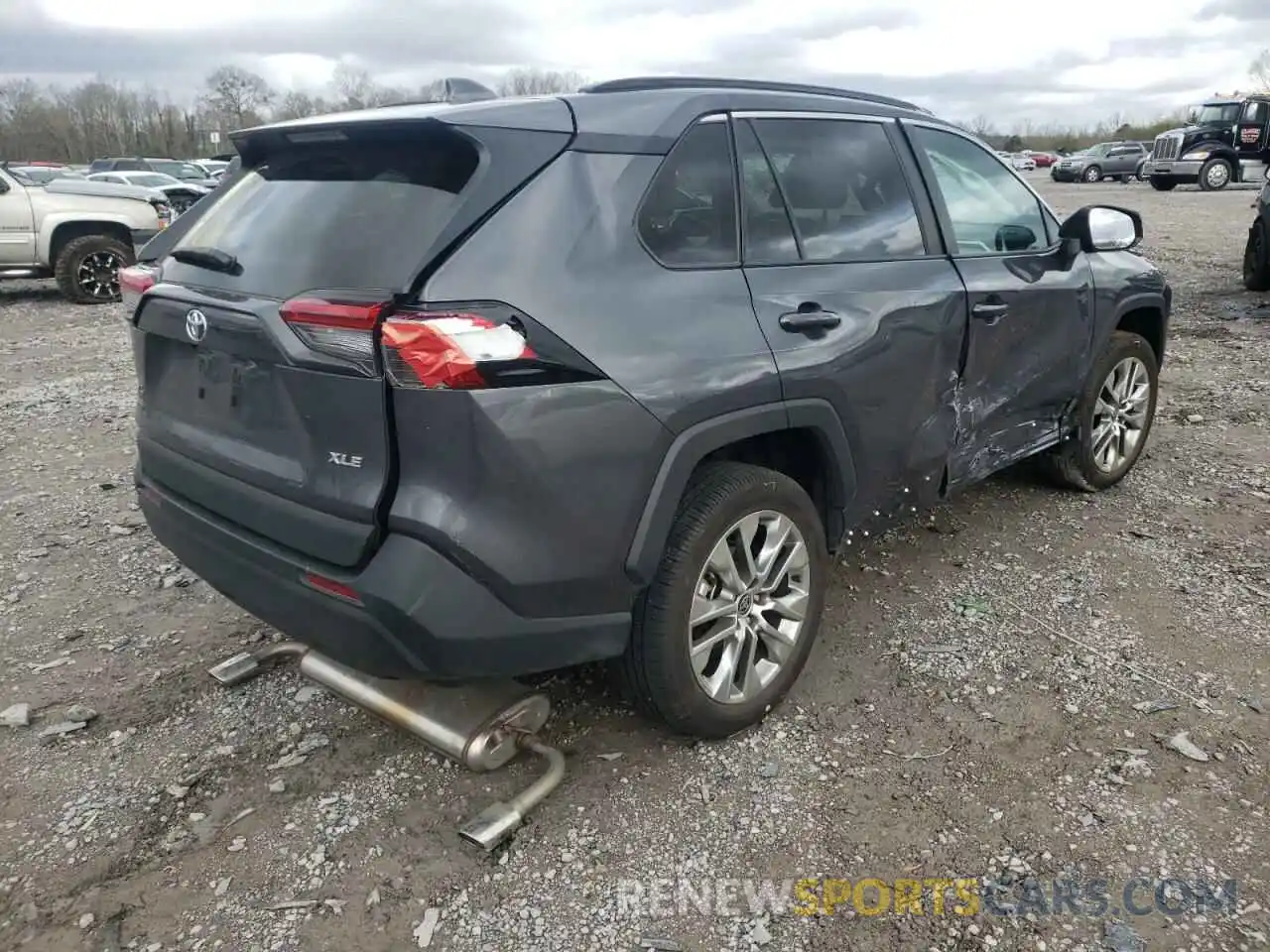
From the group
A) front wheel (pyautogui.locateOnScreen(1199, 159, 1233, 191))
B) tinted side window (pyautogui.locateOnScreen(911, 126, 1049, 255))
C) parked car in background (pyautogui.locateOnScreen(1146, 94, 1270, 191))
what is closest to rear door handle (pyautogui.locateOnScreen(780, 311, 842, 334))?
tinted side window (pyautogui.locateOnScreen(911, 126, 1049, 255))

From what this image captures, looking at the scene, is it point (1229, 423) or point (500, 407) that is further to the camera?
point (1229, 423)

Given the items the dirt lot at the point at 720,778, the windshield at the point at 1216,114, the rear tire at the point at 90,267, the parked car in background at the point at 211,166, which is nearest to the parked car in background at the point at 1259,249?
the dirt lot at the point at 720,778

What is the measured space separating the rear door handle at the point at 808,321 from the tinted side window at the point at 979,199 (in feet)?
3.08

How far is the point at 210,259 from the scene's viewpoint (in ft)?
8.59

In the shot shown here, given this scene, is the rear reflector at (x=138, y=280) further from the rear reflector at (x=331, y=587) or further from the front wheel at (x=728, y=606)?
the front wheel at (x=728, y=606)

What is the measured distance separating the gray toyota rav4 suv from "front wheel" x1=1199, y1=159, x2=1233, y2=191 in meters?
31.5

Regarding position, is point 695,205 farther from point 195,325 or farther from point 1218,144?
point 1218,144

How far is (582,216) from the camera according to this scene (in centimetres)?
234

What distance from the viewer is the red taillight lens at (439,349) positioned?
2.10 meters

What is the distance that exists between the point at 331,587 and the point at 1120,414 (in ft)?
13.1

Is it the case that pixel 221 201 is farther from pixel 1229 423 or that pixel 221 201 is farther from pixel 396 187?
pixel 1229 423

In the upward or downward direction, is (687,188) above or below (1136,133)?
below

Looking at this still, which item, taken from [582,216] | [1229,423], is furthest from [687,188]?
[1229,423]

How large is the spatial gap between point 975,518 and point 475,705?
283 centimetres
